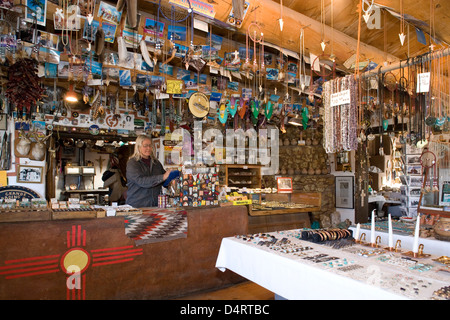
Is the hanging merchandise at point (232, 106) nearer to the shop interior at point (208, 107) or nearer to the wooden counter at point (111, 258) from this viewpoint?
the shop interior at point (208, 107)

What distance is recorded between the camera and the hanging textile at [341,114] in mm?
2803

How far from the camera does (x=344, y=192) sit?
28.5 feet

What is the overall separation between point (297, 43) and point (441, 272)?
9.85 ft

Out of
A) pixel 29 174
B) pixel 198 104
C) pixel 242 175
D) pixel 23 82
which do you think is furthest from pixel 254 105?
pixel 29 174

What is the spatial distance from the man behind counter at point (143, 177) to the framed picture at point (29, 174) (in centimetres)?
246

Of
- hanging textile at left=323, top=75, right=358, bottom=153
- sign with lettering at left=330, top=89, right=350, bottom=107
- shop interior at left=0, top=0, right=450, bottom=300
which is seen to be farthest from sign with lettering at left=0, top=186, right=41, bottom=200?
sign with lettering at left=330, top=89, right=350, bottom=107

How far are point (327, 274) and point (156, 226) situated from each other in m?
2.02

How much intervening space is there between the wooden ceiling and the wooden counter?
7.38ft

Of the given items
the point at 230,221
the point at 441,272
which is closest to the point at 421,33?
the point at 441,272

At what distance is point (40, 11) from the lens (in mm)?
3084

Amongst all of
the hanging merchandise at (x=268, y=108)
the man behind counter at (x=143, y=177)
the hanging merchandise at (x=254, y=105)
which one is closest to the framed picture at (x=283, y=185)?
the hanging merchandise at (x=268, y=108)

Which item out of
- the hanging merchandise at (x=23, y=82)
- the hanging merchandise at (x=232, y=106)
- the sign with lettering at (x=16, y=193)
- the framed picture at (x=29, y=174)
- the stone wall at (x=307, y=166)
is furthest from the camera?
the stone wall at (x=307, y=166)
